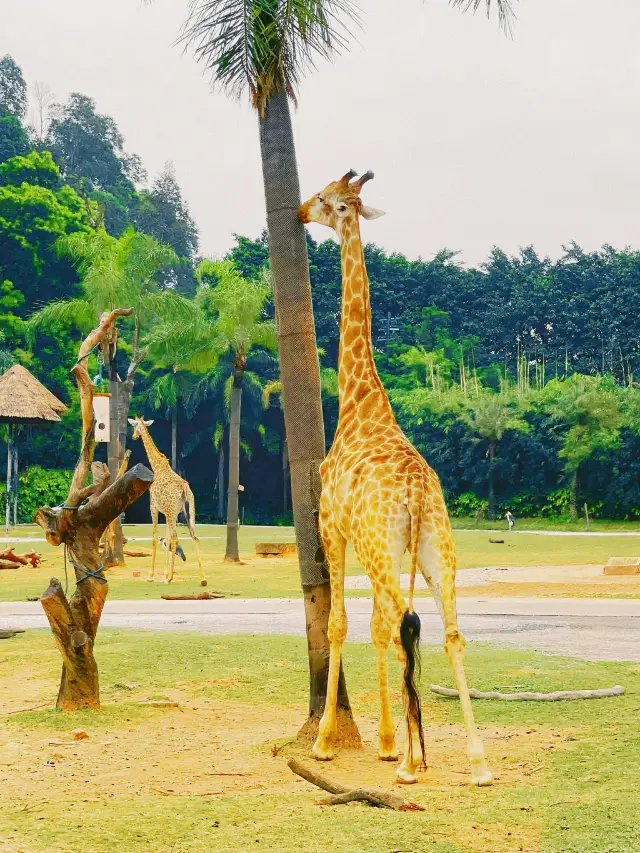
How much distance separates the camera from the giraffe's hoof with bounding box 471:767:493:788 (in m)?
6.16

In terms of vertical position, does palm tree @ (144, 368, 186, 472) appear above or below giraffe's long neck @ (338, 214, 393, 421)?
above

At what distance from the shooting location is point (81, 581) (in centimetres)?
874

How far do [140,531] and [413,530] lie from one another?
36114mm

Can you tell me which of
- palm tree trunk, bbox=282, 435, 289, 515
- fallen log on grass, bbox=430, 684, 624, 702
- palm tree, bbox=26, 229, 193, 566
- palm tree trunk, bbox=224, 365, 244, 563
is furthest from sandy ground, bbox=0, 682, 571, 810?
palm tree trunk, bbox=282, 435, 289, 515

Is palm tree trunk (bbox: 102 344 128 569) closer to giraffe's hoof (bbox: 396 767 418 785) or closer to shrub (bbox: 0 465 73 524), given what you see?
giraffe's hoof (bbox: 396 767 418 785)

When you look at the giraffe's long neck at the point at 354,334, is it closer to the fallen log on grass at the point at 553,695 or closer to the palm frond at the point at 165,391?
the fallen log on grass at the point at 553,695

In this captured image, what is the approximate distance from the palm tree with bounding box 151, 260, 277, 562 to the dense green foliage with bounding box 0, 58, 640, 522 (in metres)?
0.08

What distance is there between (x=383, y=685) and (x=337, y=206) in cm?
329

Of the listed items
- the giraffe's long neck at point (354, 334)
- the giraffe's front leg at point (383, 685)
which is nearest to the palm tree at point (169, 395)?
the giraffe's long neck at point (354, 334)

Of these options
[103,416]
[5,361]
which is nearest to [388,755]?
[103,416]

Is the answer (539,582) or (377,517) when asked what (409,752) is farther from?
(539,582)

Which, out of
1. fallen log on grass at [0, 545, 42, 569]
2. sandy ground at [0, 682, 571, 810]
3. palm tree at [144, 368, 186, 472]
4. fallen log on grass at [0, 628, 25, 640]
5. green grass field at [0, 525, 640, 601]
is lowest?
sandy ground at [0, 682, 571, 810]

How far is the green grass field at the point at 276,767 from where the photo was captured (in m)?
5.19

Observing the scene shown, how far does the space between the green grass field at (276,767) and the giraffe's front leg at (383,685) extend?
13 centimetres
